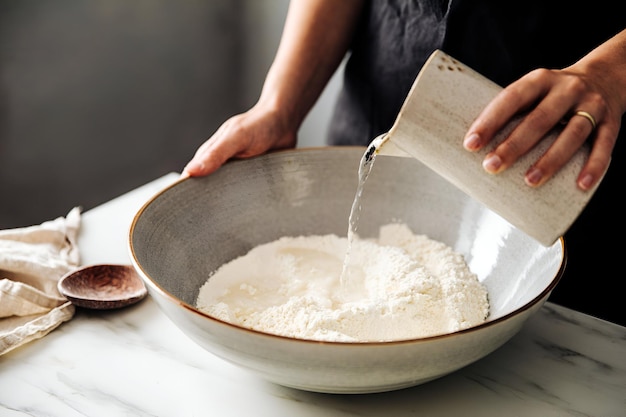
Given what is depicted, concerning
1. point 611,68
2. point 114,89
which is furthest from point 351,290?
point 114,89

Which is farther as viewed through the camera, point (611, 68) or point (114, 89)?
point (114, 89)

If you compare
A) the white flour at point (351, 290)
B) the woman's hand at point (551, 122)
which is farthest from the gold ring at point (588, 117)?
the white flour at point (351, 290)

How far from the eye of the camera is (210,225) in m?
0.96

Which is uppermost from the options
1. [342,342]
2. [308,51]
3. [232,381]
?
[308,51]

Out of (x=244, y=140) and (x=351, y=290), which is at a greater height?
(x=244, y=140)

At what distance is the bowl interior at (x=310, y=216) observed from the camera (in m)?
0.86

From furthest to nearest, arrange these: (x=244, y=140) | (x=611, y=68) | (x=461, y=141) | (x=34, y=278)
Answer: (x=244, y=140) → (x=34, y=278) → (x=611, y=68) → (x=461, y=141)

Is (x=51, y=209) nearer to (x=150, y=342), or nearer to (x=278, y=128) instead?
(x=278, y=128)

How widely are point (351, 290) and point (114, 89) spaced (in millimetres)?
1370

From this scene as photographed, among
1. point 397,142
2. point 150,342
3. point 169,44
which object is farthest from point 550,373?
point 169,44

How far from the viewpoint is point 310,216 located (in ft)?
→ 3.43

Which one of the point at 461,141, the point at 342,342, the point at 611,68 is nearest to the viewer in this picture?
the point at 342,342

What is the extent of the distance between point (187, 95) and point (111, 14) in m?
0.45

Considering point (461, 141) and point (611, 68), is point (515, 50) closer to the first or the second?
point (611, 68)
